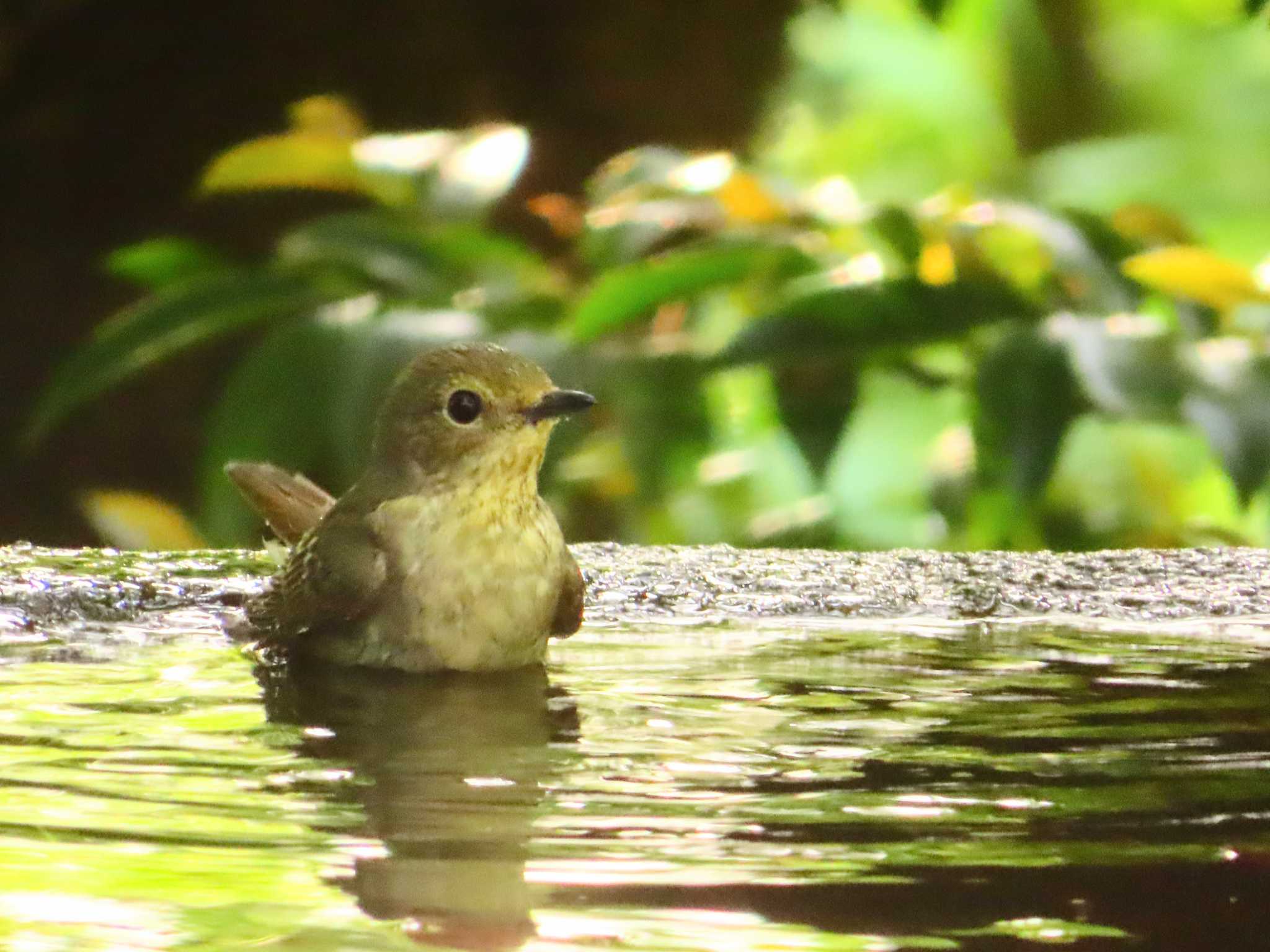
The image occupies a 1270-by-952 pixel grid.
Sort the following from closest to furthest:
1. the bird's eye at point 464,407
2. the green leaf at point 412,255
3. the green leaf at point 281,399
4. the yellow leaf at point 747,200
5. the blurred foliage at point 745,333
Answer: the bird's eye at point 464,407 → the blurred foliage at point 745,333 → the green leaf at point 281,399 → the yellow leaf at point 747,200 → the green leaf at point 412,255

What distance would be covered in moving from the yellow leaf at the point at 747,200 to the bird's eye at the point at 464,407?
1321mm

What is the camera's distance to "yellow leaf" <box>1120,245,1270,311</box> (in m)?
4.04

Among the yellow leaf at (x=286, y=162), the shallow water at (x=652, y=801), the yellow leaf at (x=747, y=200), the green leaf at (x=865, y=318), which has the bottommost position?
the shallow water at (x=652, y=801)

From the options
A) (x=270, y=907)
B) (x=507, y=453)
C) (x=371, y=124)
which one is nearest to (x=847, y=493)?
(x=371, y=124)

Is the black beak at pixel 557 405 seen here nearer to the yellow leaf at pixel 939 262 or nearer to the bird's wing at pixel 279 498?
the bird's wing at pixel 279 498

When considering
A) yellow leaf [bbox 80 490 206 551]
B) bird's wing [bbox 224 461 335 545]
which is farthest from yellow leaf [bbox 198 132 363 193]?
bird's wing [bbox 224 461 335 545]

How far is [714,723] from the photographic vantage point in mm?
2330

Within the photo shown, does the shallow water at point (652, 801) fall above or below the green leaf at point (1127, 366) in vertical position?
below

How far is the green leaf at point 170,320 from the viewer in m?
4.41

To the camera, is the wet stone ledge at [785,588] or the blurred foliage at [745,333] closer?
the wet stone ledge at [785,588]

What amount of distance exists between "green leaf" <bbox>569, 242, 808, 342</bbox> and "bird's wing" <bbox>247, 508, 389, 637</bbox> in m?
1.09

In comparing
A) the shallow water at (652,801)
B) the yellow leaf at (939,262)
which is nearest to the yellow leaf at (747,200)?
the yellow leaf at (939,262)

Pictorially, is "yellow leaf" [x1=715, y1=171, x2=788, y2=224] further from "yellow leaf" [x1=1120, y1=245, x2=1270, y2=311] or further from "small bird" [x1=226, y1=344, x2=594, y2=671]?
"small bird" [x1=226, y1=344, x2=594, y2=671]

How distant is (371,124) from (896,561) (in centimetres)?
320
